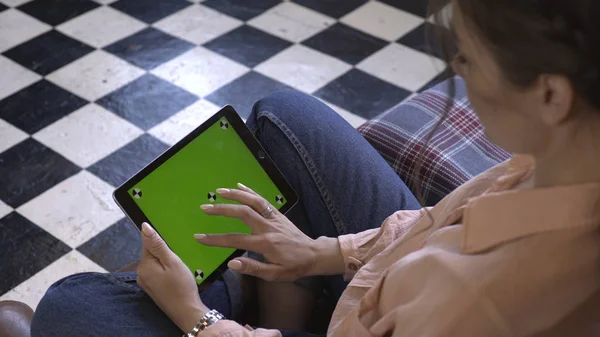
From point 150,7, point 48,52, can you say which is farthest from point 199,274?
A: point 150,7

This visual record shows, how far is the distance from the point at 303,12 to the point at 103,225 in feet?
Answer: 4.51

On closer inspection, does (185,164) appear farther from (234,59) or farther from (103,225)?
(234,59)

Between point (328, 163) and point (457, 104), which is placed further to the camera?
point (457, 104)

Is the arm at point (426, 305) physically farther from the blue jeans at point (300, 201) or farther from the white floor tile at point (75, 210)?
the white floor tile at point (75, 210)

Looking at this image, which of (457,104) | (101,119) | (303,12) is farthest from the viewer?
(303,12)

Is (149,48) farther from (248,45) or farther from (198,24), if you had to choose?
(248,45)

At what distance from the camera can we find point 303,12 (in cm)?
315

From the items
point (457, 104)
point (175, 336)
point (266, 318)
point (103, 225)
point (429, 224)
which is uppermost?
point (429, 224)

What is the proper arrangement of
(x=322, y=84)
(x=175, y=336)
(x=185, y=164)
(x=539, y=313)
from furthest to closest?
(x=322, y=84) < (x=185, y=164) < (x=175, y=336) < (x=539, y=313)

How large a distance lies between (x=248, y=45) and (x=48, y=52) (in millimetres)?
697

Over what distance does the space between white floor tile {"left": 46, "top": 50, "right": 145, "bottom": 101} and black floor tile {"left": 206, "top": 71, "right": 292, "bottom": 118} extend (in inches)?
11.7

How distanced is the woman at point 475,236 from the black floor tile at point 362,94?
130 centimetres

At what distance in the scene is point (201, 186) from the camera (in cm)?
134

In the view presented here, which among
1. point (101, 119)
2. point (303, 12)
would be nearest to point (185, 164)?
point (101, 119)
